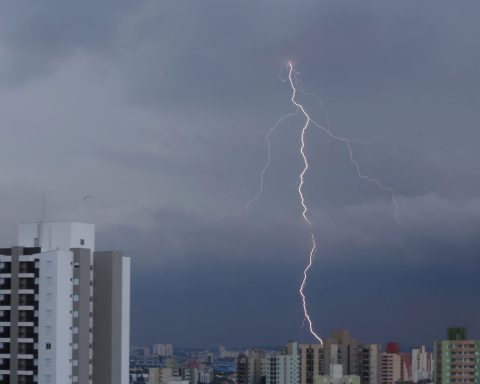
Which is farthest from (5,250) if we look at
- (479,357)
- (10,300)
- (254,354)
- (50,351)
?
(254,354)

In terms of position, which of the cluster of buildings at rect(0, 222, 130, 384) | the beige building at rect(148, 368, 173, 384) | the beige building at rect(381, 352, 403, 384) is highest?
the cluster of buildings at rect(0, 222, 130, 384)

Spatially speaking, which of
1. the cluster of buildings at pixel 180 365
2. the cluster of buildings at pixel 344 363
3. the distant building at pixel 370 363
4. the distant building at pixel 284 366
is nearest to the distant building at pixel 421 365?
the cluster of buildings at pixel 344 363

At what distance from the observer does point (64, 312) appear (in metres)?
19.2

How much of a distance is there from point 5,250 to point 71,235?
1.22m

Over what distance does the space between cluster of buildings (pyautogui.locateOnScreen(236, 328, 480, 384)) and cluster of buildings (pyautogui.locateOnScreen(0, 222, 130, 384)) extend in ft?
51.0

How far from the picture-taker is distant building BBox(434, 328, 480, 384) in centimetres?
3341

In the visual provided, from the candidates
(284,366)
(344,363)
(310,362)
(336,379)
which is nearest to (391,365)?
(344,363)

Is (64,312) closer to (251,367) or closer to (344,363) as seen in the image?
(344,363)

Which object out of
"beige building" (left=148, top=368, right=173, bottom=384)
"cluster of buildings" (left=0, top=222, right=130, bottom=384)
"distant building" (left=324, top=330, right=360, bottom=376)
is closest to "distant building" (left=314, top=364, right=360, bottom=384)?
"distant building" (left=324, top=330, right=360, bottom=376)

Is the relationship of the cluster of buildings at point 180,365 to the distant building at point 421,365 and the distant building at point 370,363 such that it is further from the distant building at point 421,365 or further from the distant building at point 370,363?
the distant building at point 421,365

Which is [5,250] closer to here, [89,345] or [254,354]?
[89,345]

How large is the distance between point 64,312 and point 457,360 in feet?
58.9

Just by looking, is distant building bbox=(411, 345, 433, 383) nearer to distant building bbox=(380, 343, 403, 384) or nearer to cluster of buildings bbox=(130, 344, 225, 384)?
distant building bbox=(380, 343, 403, 384)

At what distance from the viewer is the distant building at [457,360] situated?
3341 centimetres
